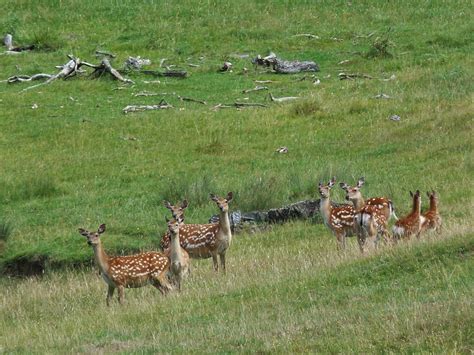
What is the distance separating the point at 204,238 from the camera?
1877 centimetres

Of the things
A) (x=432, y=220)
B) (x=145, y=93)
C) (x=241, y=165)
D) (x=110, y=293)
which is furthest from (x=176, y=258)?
(x=145, y=93)

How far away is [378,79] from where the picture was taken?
3469 centimetres

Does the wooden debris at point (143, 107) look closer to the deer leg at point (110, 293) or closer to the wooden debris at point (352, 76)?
the wooden debris at point (352, 76)

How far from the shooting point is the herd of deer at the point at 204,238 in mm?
17297

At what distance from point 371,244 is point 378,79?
1735 centimetres

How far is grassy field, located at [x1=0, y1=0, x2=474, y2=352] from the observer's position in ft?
47.0

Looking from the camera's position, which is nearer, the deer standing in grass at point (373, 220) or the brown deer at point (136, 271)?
the brown deer at point (136, 271)

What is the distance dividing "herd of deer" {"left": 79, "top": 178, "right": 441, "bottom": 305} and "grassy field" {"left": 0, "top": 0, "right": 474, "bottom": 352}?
0.33 meters

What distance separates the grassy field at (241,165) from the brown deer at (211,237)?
348 mm

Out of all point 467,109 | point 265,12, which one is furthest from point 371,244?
point 265,12

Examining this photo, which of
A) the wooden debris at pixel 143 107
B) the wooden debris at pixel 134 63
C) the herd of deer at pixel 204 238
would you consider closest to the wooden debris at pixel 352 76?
the wooden debris at pixel 143 107

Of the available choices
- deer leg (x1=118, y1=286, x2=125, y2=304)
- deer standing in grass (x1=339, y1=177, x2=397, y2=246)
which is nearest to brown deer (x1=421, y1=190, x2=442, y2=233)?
deer standing in grass (x1=339, y1=177, x2=397, y2=246)

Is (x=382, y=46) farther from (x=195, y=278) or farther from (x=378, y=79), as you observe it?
(x=195, y=278)

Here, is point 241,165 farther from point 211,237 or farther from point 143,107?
point 211,237
